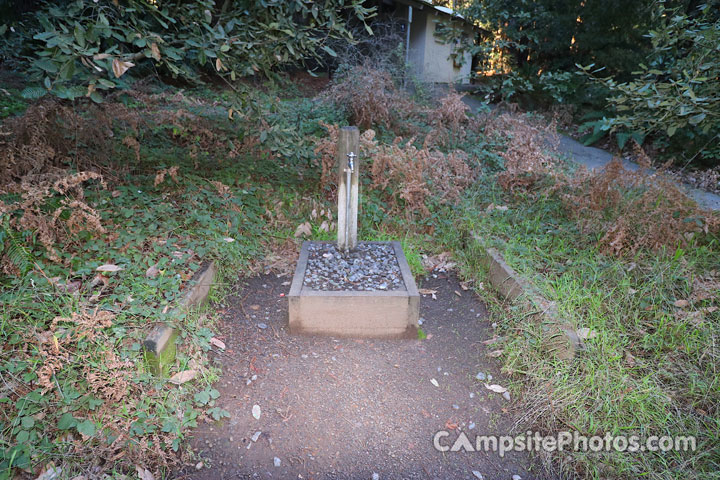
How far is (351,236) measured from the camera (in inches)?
151

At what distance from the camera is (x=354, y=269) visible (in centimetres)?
358

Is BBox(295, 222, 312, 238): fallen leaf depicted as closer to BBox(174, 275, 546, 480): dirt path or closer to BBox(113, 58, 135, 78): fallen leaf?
BBox(174, 275, 546, 480): dirt path

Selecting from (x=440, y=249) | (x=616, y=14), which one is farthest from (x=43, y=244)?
(x=616, y=14)

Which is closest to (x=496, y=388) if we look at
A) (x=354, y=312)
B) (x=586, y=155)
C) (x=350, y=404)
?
(x=350, y=404)

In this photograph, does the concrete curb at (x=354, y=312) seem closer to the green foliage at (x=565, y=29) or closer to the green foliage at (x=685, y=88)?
the green foliage at (x=685, y=88)

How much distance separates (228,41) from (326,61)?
1100 cm

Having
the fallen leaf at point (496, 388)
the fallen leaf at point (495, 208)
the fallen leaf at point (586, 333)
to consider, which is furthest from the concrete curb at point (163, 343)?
the fallen leaf at point (495, 208)

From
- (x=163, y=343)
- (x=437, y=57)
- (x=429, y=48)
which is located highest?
(x=429, y=48)

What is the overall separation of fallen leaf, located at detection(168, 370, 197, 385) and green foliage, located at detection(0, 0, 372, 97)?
5.66ft

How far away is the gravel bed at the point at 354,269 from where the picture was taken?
3.36 m

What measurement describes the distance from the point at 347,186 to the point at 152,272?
1613mm

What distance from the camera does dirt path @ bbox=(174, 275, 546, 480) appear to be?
2359mm

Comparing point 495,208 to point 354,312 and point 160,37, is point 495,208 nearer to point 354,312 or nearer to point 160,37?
point 354,312

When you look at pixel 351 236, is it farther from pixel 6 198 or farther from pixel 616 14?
pixel 616 14
